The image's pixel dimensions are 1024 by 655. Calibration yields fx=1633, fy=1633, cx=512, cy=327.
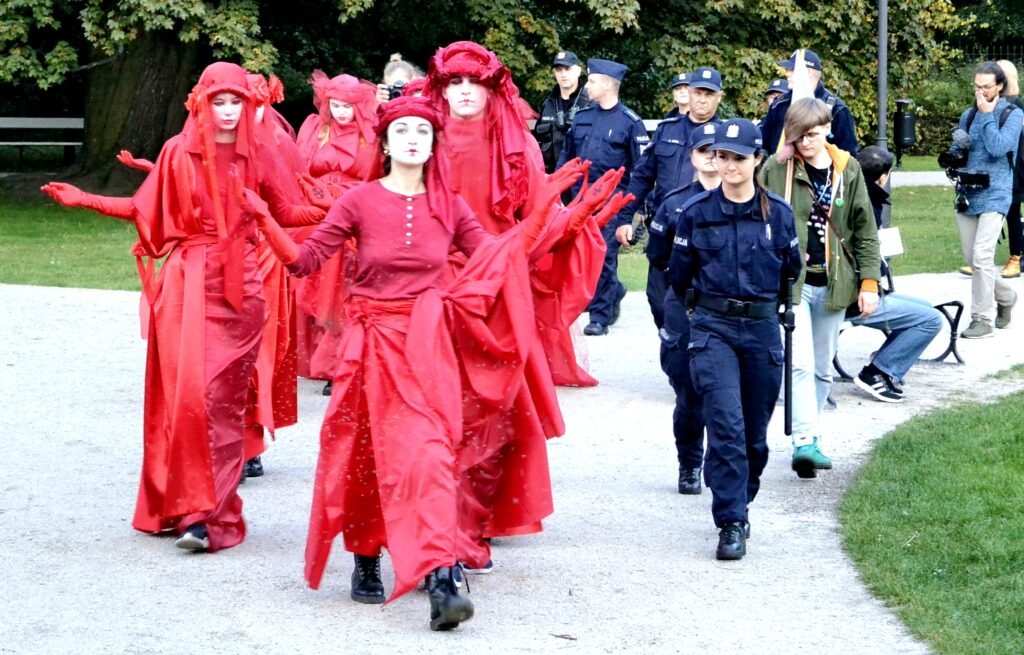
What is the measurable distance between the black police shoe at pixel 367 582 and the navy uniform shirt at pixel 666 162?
5122 mm

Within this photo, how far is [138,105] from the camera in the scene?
2395 cm

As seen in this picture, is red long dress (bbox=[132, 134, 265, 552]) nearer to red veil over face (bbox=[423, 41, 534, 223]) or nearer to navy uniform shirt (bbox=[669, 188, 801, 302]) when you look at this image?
red veil over face (bbox=[423, 41, 534, 223])

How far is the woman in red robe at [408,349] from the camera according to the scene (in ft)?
18.6

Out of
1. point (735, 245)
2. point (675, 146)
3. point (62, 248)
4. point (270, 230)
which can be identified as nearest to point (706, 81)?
point (675, 146)

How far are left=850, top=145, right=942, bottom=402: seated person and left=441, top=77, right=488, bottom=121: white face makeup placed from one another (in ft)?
11.0

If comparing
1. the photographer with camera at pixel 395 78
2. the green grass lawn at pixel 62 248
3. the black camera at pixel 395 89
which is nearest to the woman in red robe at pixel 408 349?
the black camera at pixel 395 89

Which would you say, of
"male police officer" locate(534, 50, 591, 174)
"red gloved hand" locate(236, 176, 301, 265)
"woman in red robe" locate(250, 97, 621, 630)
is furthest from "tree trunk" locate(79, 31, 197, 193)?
"red gloved hand" locate(236, 176, 301, 265)

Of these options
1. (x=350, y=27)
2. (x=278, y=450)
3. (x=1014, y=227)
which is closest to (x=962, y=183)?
(x=1014, y=227)

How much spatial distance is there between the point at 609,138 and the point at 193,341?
5873 millimetres

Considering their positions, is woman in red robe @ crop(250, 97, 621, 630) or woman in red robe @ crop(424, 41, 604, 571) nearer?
woman in red robe @ crop(250, 97, 621, 630)

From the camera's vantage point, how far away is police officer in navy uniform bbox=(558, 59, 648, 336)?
12.1m

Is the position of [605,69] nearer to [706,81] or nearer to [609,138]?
[609,138]

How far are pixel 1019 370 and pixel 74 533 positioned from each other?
6.53 m

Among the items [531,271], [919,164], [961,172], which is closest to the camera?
[531,271]
